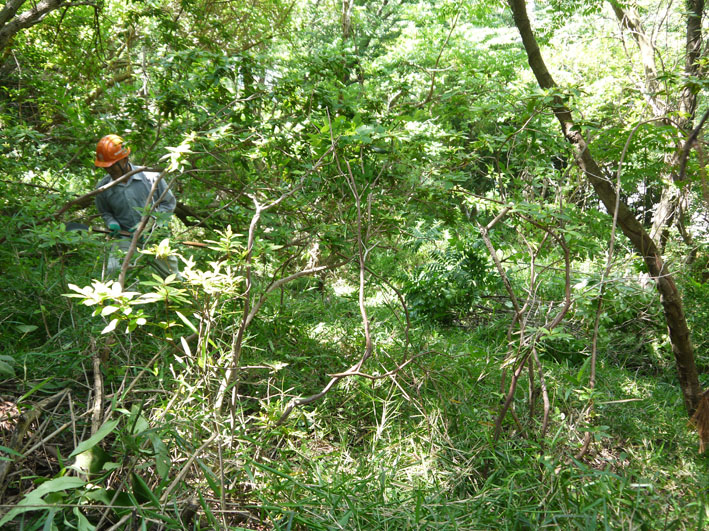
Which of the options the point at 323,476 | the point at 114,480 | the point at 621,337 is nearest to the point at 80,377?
the point at 114,480

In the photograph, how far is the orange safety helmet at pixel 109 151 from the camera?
3.80m

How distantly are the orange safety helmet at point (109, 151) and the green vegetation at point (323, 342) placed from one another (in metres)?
0.15

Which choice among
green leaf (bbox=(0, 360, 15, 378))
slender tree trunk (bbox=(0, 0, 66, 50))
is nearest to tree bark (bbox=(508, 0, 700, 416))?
slender tree trunk (bbox=(0, 0, 66, 50))

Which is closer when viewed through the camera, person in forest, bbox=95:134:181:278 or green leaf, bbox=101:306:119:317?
green leaf, bbox=101:306:119:317

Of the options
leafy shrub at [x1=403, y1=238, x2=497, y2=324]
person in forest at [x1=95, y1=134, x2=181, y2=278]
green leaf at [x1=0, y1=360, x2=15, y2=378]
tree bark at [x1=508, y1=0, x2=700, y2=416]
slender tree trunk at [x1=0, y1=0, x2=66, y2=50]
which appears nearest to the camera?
green leaf at [x1=0, y1=360, x2=15, y2=378]

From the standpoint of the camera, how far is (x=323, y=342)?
Result: 3539 millimetres

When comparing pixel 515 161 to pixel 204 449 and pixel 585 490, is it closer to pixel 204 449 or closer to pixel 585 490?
pixel 585 490

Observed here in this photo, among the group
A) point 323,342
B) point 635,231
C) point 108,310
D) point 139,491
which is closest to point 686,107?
point 635,231

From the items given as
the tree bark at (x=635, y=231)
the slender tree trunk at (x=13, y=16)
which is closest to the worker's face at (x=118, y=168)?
the slender tree trunk at (x=13, y=16)

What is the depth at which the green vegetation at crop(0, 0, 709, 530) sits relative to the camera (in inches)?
79.4

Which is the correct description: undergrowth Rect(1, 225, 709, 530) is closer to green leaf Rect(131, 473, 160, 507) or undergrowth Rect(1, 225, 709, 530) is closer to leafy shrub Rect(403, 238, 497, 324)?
green leaf Rect(131, 473, 160, 507)

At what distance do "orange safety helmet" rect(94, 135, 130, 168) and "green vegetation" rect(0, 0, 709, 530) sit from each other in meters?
0.15

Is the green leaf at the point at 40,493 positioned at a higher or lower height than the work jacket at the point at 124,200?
lower

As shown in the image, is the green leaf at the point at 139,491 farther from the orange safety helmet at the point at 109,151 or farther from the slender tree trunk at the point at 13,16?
the orange safety helmet at the point at 109,151
